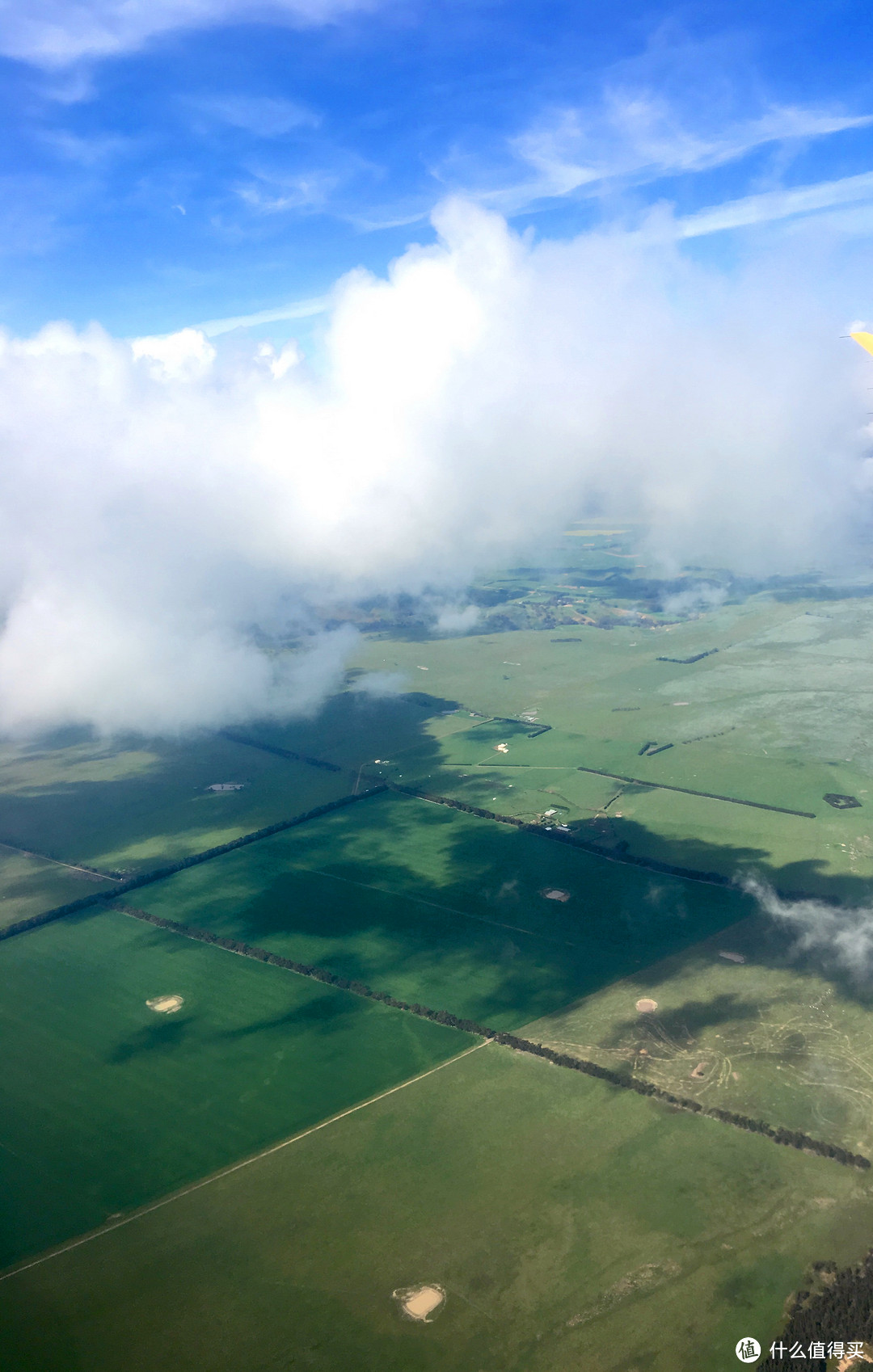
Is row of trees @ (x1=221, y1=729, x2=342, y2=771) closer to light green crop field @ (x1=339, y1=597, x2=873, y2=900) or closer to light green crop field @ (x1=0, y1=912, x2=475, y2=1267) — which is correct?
light green crop field @ (x1=339, y1=597, x2=873, y2=900)

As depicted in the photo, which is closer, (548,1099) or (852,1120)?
(852,1120)

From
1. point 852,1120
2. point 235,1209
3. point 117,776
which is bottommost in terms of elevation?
point 852,1120

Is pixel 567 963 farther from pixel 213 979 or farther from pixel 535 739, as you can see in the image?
pixel 535 739

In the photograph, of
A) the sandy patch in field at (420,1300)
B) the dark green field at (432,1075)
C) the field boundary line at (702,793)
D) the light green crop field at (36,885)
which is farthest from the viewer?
the field boundary line at (702,793)

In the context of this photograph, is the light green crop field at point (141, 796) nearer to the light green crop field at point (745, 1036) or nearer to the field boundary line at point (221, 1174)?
the field boundary line at point (221, 1174)

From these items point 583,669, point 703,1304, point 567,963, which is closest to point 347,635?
point 583,669

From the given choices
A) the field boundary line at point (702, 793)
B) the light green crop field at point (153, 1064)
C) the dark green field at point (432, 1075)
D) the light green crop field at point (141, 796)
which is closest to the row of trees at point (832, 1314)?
the dark green field at point (432, 1075)

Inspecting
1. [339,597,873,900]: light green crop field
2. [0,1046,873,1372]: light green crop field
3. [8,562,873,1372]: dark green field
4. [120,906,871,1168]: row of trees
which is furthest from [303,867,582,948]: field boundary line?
[0,1046,873,1372]: light green crop field
